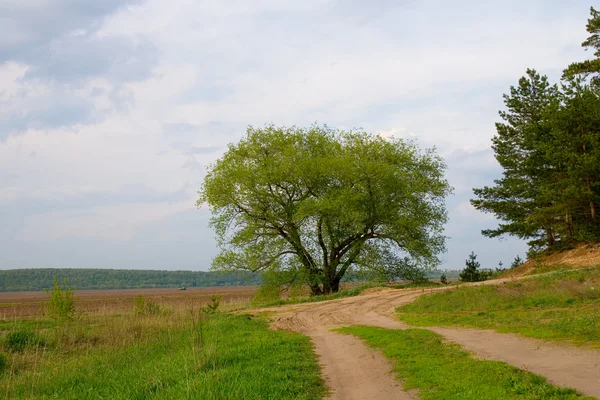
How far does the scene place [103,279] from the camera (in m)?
172

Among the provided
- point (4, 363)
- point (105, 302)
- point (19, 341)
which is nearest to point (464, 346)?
point (4, 363)

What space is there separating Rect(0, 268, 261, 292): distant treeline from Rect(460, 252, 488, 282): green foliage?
113217 mm

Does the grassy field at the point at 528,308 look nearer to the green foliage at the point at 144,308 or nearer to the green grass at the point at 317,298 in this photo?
the green grass at the point at 317,298

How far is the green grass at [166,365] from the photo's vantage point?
33.3ft

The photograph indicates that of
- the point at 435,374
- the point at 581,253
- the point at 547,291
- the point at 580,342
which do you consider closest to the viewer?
the point at 435,374

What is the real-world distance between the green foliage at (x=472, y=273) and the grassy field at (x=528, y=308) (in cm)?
1328

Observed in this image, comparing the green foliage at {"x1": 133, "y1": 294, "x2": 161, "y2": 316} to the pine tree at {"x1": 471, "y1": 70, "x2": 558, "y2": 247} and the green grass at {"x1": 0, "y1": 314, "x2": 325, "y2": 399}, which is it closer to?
the green grass at {"x1": 0, "y1": 314, "x2": 325, "y2": 399}

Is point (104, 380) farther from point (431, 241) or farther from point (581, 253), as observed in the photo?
point (581, 253)

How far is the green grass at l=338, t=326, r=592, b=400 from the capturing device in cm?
856

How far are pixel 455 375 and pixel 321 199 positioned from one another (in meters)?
25.1

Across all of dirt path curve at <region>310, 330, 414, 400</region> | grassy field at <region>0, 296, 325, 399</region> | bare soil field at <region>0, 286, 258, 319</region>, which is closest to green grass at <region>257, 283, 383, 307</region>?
bare soil field at <region>0, 286, 258, 319</region>

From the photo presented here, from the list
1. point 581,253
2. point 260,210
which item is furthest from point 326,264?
point 581,253

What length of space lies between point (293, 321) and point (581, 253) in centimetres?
2255

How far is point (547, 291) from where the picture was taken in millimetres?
21672
